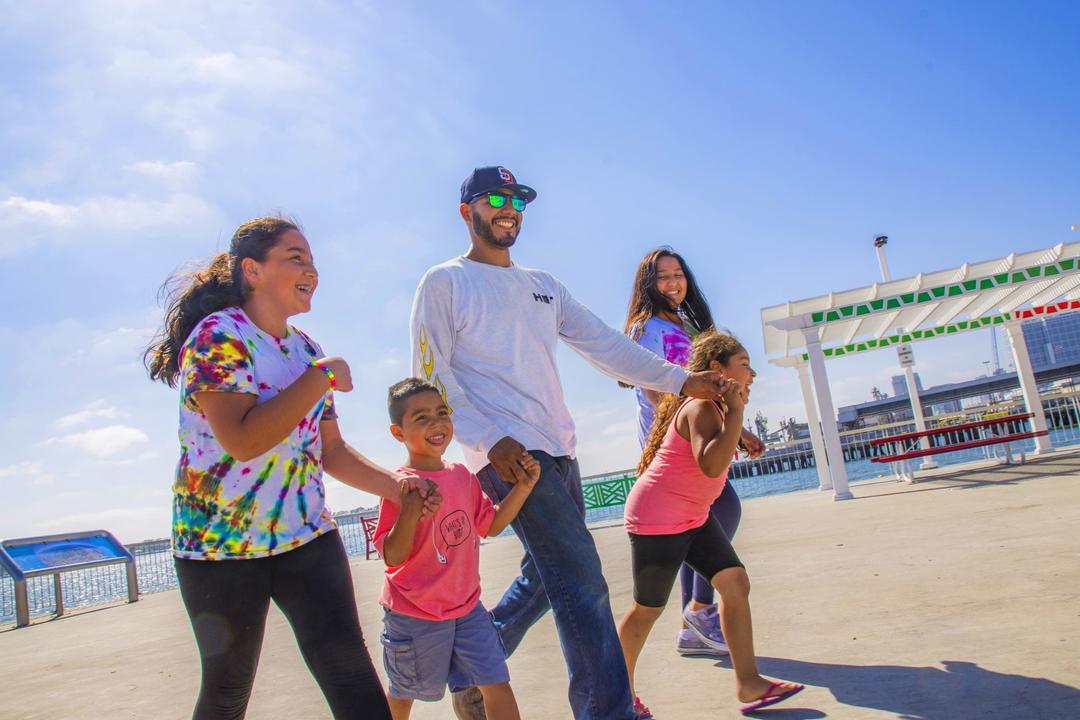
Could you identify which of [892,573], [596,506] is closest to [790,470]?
[596,506]

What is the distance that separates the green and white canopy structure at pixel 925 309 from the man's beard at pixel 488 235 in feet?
31.0

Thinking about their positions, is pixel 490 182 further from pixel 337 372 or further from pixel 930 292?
pixel 930 292

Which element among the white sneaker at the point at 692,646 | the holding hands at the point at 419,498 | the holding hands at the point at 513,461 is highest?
the holding hands at the point at 513,461

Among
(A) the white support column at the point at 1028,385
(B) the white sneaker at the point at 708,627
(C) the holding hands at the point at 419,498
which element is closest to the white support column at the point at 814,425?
(A) the white support column at the point at 1028,385

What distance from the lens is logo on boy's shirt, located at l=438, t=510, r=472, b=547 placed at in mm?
2479

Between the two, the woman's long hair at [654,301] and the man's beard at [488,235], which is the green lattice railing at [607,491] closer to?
the woman's long hair at [654,301]

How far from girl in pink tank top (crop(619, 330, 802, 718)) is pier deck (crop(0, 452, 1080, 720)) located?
0.27 meters

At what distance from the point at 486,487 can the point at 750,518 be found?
8333 mm

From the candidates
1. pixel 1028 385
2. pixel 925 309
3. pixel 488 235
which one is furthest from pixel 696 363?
pixel 1028 385

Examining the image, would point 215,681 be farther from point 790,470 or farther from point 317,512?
point 790,470

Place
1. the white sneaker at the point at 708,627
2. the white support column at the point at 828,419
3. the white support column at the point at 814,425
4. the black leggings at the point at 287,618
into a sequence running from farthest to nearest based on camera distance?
the white support column at the point at 814,425, the white support column at the point at 828,419, the white sneaker at the point at 708,627, the black leggings at the point at 287,618

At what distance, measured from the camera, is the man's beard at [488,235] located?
112 inches

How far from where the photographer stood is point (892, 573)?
444 cm

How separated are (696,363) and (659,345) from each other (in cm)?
53
